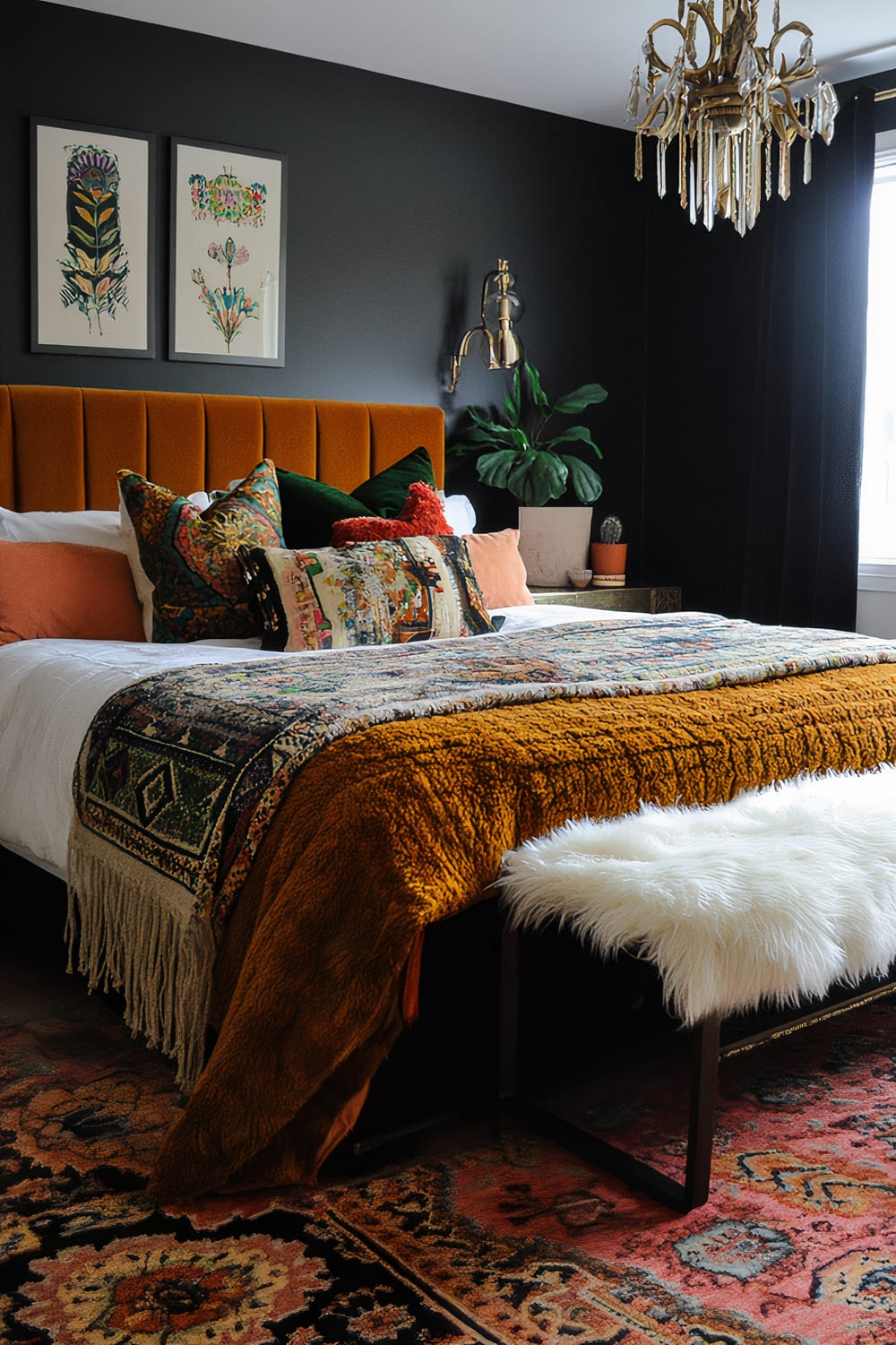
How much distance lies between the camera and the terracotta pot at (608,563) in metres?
5.00

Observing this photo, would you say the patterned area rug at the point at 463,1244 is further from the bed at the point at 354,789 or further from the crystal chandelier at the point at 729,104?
the crystal chandelier at the point at 729,104

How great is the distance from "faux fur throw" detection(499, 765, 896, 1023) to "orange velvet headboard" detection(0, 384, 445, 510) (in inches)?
90.5

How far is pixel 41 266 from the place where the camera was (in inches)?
146

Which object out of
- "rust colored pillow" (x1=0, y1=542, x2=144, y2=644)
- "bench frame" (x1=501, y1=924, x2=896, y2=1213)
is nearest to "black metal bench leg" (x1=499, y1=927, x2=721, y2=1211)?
"bench frame" (x1=501, y1=924, x2=896, y2=1213)

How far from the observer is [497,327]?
4.69 m

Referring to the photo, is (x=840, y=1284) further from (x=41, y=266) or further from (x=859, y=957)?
(x=41, y=266)

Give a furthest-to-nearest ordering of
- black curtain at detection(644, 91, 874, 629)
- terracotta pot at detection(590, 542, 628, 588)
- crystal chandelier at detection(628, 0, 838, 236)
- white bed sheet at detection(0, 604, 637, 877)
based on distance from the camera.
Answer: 1. terracotta pot at detection(590, 542, 628, 588)
2. black curtain at detection(644, 91, 874, 629)
3. white bed sheet at detection(0, 604, 637, 877)
4. crystal chandelier at detection(628, 0, 838, 236)

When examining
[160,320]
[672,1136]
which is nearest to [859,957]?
[672,1136]

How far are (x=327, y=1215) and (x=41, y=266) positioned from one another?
2.97 m

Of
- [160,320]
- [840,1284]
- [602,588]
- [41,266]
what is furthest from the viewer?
[602,588]

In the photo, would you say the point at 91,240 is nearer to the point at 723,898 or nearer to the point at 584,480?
the point at 584,480

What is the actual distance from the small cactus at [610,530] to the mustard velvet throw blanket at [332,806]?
2.46 metres

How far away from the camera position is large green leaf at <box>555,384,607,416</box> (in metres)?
4.81

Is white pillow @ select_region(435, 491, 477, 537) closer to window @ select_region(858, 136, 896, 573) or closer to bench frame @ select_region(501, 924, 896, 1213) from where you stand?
window @ select_region(858, 136, 896, 573)
